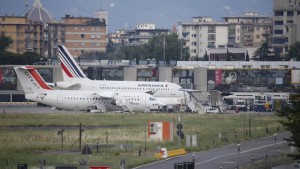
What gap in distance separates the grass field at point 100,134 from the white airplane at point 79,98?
303 inches

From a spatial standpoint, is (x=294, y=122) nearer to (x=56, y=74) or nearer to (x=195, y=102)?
(x=195, y=102)

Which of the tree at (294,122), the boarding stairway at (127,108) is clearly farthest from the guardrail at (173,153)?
the boarding stairway at (127,108)

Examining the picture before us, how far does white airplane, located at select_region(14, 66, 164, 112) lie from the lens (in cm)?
10568

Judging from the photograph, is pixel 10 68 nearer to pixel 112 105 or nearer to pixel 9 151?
pixel 112 105

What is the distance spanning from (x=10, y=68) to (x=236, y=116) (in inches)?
2128

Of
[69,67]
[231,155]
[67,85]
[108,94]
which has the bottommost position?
[231,155]

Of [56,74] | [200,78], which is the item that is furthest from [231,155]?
[56,74]

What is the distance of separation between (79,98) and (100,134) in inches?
1339

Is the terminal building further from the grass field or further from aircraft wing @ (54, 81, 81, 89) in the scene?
the grass field

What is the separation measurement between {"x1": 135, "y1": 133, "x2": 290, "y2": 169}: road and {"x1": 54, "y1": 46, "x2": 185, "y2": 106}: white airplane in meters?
47.1

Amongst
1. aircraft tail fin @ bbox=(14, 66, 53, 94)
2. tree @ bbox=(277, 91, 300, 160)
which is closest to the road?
tree @ bbox=(277, 91, 300, 160)

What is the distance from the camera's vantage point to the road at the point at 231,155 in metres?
54.7

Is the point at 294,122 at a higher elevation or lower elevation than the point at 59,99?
higher

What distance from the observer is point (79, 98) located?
107188 millimetres
